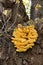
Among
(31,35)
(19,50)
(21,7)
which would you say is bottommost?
(19,50)

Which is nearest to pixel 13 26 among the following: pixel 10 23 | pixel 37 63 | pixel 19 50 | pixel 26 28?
pixel 10 23

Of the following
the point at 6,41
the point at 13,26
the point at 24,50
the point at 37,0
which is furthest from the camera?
the point at 37,0

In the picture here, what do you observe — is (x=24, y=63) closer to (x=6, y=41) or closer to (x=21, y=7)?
(x=6, y=41)

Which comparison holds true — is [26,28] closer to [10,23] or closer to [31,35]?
[31,35]

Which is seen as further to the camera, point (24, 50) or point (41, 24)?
point (41, 24)

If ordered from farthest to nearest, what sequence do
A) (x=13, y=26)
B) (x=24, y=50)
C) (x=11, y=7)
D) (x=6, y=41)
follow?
(x=11, y=7) < (x=13, y=26) < (x=6, y=41) < (x=24, y=50)

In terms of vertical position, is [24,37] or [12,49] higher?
→ [24,37]

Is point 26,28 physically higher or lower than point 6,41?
higher

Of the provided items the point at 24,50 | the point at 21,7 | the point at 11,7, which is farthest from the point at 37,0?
the point at 24,50
